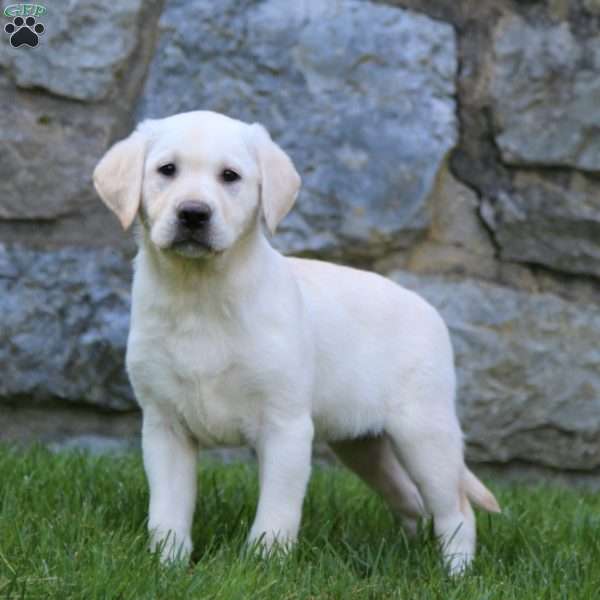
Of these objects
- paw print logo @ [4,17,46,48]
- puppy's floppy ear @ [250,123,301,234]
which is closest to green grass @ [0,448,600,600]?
puppy's floppy ear @ [250,123,301,234]

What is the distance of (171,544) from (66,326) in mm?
1463

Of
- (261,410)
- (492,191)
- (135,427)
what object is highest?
(492,191)

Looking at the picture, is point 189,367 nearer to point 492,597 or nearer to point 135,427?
Answer: point 492,597

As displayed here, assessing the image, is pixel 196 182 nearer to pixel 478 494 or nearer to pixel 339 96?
pixel 478 494

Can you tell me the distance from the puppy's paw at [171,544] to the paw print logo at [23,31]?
1888 millimetres

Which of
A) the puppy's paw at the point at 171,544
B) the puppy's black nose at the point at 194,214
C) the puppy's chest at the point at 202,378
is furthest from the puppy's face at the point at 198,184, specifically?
the puppy's paw at the point at 171,544

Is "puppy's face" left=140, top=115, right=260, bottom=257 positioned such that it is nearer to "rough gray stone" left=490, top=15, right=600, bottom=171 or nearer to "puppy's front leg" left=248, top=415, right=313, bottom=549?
"puppy's front leg" left=248, top=415, right=313, bottom=549

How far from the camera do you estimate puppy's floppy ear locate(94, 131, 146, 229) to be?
2.75 m

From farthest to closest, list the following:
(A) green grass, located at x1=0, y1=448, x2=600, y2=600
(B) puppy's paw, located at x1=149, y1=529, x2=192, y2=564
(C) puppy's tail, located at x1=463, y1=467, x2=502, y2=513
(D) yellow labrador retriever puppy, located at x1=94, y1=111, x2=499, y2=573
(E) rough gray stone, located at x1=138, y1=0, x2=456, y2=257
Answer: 1. (E) rough gray stone, located at x1=138, y1=0, x2=456, y2=257
2. (C) puppy's tail, located at x1=463, y1=467, x2=502, y2=513
3. (D) yellow labrador retriever puppy, located at x1=94, y1=111, x2=499, y2=573
4. (B) puppy's paw, located at x1=149, y1=529, x2=192, y2=564
5. (A) green grass, located at x1=0, y1=448, x2=600, y2=600

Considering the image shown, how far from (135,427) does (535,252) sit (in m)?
1.48

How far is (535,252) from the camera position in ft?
13.6

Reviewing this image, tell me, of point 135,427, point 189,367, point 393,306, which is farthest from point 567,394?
point 189,367

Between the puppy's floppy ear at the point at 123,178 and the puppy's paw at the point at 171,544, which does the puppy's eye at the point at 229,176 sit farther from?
the puppy's paw at the point at 171,544

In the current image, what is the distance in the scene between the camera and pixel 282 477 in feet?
8.98
